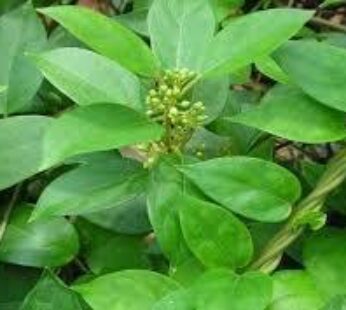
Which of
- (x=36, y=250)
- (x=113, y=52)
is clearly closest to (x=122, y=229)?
(x=36, y=250)

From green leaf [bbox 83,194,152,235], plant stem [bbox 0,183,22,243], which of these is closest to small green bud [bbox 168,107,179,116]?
green leaf [bbox 83,194,152,235]

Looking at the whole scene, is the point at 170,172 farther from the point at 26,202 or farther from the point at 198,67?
the point at 26,202

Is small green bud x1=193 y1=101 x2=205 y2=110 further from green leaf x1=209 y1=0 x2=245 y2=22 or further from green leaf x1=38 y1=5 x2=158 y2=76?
green leaf x1=209 y1=0 x2=245 y2=22

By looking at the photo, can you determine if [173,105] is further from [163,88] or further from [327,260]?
[327,260]

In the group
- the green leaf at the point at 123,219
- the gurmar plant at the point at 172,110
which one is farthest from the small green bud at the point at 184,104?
the green leaf at the point at 123,219

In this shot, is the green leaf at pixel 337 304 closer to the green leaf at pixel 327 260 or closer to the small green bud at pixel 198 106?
the green leaf at pixel 327 260

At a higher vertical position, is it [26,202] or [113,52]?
[113,52]

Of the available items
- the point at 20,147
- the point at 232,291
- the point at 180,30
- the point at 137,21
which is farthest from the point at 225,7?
the point at 232,291
